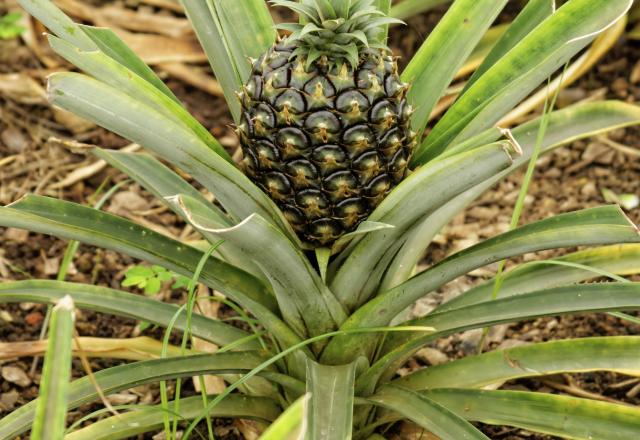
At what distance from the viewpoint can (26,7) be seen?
148 centimetres

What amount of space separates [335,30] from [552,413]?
0.82 m

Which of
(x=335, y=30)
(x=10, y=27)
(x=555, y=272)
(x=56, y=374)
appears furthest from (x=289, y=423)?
(x=10, y=27)

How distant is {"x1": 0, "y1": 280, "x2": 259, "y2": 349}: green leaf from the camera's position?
5.28ft

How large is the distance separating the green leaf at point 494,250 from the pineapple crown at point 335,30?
39 cm

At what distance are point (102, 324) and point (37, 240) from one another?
1.38 feet

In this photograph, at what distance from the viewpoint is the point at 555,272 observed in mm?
1808

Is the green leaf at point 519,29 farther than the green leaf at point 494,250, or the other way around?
the green leaf at point 519,29

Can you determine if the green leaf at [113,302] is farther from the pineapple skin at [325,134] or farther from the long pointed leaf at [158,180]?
the pineapple skin at [325,134]

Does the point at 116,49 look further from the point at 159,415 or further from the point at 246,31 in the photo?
the point at 159,415

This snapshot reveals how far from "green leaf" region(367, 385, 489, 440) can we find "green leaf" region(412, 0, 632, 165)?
466mm

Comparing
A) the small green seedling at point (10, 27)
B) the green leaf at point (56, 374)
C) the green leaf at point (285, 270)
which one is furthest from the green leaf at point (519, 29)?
the small green seedling at point (10, 27)

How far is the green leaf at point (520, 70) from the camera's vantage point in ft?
4.72

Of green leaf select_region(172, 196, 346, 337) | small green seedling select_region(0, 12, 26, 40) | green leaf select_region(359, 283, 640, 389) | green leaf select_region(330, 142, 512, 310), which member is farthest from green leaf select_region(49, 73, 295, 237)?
small green seedling select_region(0, 12, 26, 40)

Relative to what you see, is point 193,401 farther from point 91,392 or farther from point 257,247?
point 257,247
